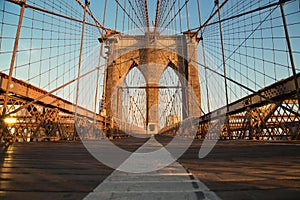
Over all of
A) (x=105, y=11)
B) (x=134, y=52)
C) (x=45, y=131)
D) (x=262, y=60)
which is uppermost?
(x=134, y=52)

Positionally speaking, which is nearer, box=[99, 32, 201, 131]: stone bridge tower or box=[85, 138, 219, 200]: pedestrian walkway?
box=[85, 138, 219, 200]: pedestrian walkway

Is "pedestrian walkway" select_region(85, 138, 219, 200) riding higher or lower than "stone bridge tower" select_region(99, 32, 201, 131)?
lower

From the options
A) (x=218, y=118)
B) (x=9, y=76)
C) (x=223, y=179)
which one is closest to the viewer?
(x=223, y=179)

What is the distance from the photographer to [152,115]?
19547 millimetres

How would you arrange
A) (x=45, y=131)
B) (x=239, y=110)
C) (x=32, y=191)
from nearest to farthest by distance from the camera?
(x=32, y=191), (x=239, y=110), (x=45, y=131)

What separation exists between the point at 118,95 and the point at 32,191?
40.2 feet

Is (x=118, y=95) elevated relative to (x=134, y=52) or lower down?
lower down

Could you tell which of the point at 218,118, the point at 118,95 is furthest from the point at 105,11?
the point at 218,118

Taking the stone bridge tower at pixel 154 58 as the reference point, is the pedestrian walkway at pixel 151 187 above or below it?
below

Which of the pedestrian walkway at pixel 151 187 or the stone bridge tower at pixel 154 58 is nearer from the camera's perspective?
the pedestrian walkway at pixel 151 187

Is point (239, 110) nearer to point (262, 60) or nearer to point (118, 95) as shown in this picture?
point (262, 60)

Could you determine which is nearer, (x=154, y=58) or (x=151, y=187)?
(x=151, y=187)

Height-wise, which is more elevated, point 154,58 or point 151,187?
point 154,58

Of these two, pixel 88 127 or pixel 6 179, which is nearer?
pixel 6 179
